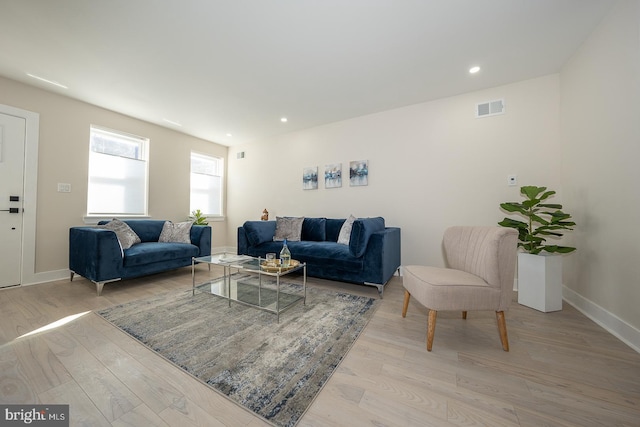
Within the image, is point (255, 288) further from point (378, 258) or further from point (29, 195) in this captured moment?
point (29, 195)

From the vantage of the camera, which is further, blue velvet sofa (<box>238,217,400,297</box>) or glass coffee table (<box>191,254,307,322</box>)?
blue velvet sofa (<box>238,217,400,297</box>)

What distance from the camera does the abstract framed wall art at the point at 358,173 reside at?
369 cm

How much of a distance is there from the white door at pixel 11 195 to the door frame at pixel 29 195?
3 centimetres

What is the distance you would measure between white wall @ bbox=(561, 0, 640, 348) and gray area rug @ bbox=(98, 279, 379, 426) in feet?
6.19

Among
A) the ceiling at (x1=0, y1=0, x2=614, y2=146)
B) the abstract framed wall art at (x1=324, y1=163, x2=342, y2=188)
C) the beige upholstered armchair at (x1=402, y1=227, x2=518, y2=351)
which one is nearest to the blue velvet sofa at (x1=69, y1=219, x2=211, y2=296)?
the ceiling at (x1=0, y1=0, x2=614, y2=146)

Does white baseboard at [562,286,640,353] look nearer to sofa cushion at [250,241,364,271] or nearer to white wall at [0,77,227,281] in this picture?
sofa cushion at [250,241,364,271]

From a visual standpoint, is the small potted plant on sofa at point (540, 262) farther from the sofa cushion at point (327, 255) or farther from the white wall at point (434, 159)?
the sofa cushion at point (327, 255)

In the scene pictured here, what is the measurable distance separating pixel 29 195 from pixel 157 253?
1.71 m

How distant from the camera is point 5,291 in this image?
256 cm

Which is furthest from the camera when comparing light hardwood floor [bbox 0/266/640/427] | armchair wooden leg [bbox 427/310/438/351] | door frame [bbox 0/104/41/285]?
door frame [bbox 0/104/41/285]

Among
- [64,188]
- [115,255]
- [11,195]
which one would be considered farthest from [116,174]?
[115,255]

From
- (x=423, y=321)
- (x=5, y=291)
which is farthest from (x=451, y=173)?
(x=5, y=291)

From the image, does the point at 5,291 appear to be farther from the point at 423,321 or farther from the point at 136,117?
the point at 423,321

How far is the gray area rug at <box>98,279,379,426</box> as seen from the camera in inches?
45.8
